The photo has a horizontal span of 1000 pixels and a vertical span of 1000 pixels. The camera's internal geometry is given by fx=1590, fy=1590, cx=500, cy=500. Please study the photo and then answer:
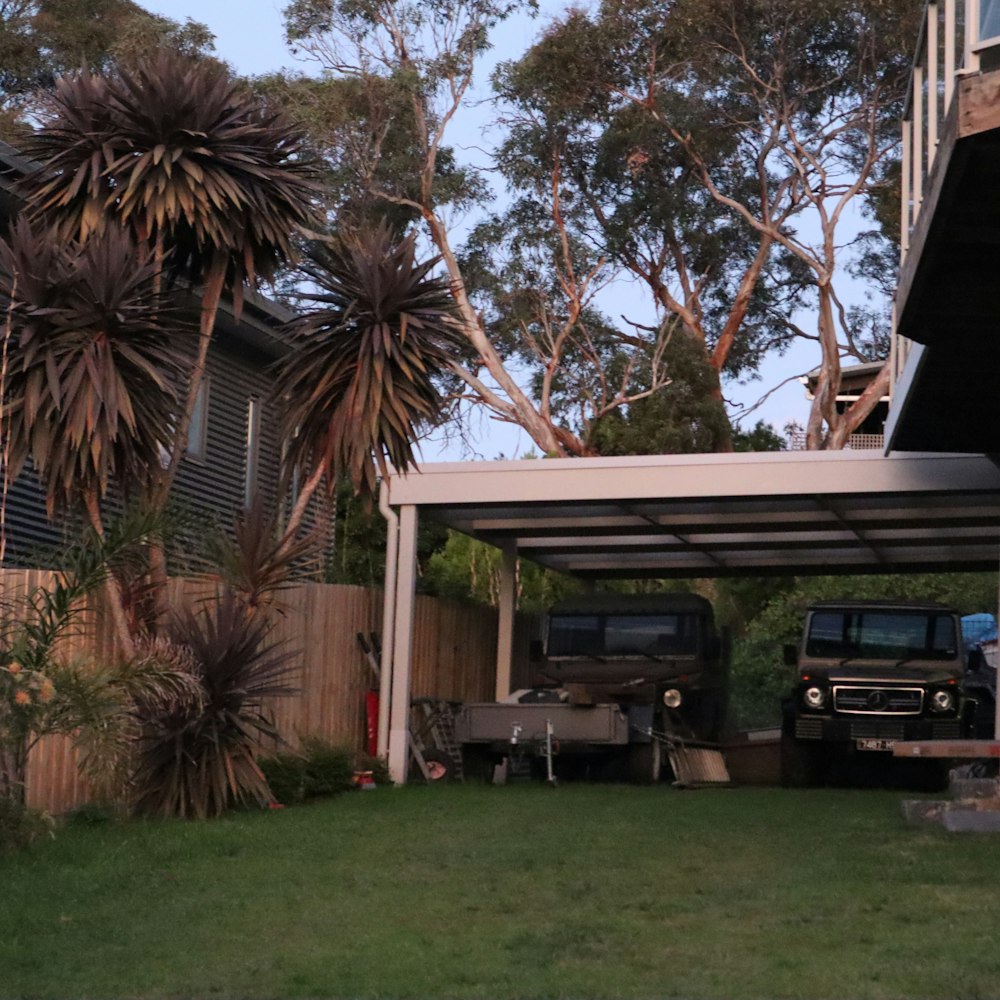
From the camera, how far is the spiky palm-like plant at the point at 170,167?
13.1 m

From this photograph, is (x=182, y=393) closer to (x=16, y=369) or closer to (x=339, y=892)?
(x=16, y=369)

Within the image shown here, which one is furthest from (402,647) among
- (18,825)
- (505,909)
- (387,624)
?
(505,909)

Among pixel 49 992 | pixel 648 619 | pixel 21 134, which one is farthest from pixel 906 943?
pixel 648 619

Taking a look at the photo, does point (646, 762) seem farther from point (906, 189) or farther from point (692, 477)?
point (906, 189)

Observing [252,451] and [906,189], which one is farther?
[252,451]

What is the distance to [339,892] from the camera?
8.67 m

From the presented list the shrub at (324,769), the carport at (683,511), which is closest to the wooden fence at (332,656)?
the carport at (683,511)

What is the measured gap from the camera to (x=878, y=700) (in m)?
16.8

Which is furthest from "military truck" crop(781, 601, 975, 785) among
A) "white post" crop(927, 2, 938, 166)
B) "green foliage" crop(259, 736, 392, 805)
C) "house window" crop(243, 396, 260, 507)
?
"white post" crop(927, 2, 938, 166)

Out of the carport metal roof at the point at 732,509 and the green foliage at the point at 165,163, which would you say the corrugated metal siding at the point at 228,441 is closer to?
the carport metal roof at the point at 732,509

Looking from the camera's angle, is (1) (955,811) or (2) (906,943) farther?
(1) (955,811)

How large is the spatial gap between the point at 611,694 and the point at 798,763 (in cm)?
216

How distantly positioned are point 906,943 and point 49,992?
142 inches

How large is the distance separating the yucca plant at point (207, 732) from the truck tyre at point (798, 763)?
6.90 m
